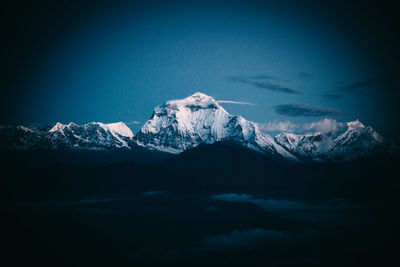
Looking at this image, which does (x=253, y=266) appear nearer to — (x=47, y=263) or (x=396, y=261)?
(x=396, y=261)

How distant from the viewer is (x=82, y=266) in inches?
7687

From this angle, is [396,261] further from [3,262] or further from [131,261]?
[3,262]

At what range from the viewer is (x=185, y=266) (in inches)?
7864

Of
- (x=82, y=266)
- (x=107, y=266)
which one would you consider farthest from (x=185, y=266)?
(x=82, y=266)

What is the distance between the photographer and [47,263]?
198 metres

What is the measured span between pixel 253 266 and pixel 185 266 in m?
41.8

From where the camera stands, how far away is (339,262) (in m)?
194

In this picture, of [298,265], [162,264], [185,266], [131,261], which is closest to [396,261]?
[298,265]

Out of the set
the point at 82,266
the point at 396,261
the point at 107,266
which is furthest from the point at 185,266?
the point at 396,261

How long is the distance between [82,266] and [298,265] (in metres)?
130

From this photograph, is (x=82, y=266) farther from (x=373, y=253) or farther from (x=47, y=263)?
(x=373, y=253)

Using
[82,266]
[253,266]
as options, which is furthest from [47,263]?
[253,266]

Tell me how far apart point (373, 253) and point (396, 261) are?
12.3m

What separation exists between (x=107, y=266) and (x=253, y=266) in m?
89.4
